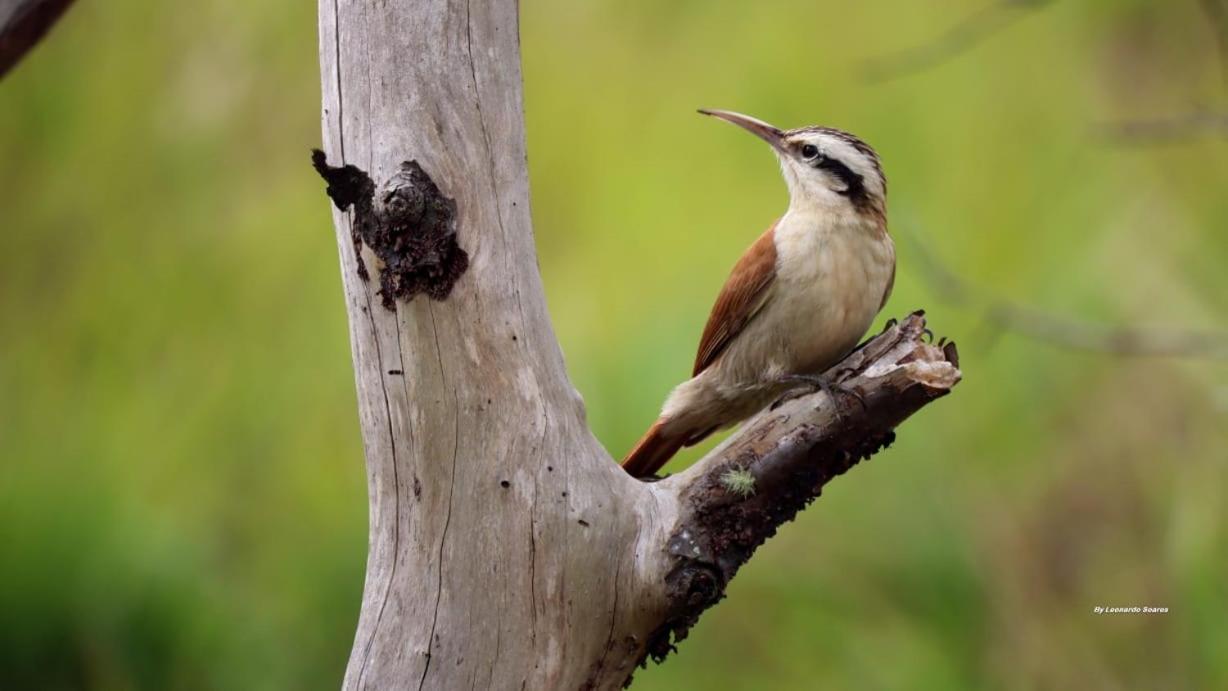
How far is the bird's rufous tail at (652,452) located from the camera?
126 inches

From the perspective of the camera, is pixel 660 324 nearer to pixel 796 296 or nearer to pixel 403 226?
pixel 796 296

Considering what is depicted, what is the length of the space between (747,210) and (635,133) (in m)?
0.71

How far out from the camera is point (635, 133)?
6.12 meters

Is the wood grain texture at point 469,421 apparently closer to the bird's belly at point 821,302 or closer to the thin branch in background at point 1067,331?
the bird's belly at point 821,302

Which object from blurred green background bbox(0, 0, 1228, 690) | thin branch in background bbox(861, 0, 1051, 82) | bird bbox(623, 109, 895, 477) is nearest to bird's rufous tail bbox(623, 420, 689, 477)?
bird bbox(623, 109, 895, 477)

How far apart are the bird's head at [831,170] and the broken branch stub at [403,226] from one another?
1.10 metres

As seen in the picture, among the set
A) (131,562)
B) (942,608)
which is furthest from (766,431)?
(131,562)

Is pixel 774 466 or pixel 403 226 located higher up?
pixel 403 226

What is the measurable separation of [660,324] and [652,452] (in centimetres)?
242

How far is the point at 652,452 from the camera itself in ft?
10.7

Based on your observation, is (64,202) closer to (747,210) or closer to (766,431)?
(747,210)

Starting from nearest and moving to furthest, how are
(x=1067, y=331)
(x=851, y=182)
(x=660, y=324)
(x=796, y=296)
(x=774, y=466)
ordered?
(x=774, y=466)
(x=796, y=296)
(x=851, y=182)
(x=1067, y=331)
(x=660, y=324)

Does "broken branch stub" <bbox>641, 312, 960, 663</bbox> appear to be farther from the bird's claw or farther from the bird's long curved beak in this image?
the bird's long curved beak

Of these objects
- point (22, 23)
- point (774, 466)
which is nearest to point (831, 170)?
point (774, 466)
